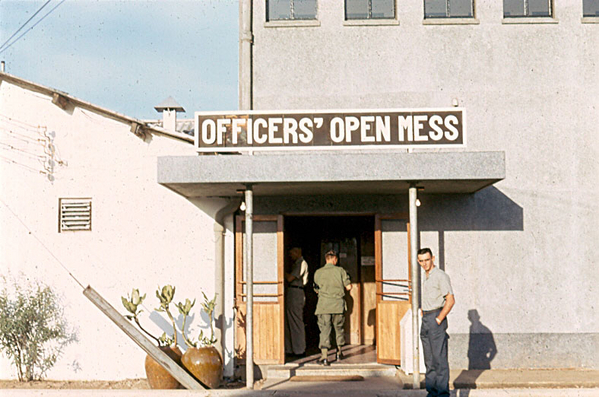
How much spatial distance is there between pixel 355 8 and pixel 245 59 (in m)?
2.07

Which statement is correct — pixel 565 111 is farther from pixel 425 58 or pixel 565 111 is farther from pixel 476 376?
pixel 476 376

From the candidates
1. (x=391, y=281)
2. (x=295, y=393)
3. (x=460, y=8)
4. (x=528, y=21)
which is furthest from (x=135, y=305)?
(x=528, y=21)

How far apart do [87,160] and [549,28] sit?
7.90 metres

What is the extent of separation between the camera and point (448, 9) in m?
12.4

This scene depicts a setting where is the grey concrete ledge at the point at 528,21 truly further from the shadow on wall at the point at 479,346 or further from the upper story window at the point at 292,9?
the shadow on wall at the point at 479,346

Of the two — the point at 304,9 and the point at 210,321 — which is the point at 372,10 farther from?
the point at 210,321

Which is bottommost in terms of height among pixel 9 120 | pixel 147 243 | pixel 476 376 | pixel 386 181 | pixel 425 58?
pixel 476 376

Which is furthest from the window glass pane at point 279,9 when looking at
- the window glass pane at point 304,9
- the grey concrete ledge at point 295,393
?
the grey concrete ledge at point 295,393

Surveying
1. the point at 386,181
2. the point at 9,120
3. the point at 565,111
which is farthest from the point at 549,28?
the point at 9,120

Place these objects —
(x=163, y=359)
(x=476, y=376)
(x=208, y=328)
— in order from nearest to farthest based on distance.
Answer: (x=163, y=359)
(x=476, y=376)
(x=208, y=328)

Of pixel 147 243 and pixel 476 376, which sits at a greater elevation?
pixel 147 243

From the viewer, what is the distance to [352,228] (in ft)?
50.4

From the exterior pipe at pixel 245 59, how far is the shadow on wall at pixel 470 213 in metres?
3.29

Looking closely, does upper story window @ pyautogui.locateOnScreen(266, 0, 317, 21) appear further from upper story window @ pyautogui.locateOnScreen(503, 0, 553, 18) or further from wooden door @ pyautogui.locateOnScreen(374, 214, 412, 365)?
wooden door @ pyautogui.locateOnScreen(374, 214, 412, 365)
